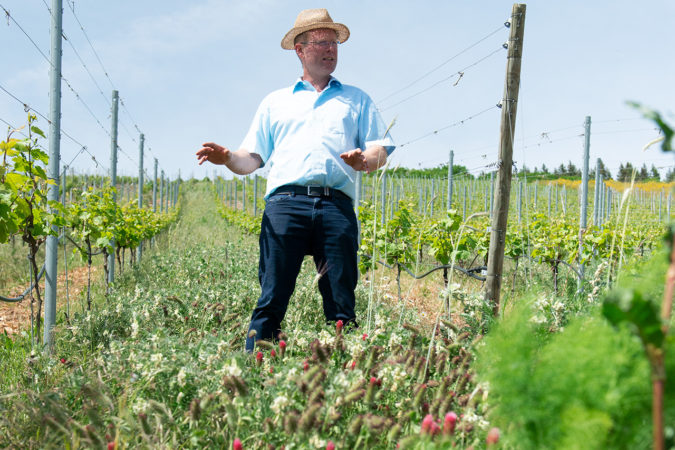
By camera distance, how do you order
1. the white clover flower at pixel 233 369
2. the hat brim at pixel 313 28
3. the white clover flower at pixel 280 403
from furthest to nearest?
the hat brim at pixel 313 28, the white clover flower at pixel 233 369, the white clover flower at pixel 280 403

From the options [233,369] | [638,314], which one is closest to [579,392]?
[638,314]

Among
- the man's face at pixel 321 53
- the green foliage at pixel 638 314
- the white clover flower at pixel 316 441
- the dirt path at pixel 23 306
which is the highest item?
the man's face at pixel 321 53

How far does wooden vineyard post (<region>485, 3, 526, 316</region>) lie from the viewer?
3.00 meters

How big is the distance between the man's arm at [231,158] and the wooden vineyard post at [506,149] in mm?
1464

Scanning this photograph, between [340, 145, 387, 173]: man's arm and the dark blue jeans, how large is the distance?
0.83 ft

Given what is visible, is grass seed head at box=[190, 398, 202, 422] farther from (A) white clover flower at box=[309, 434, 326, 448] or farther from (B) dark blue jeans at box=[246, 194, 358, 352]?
(B) dark blue jeans at box=[246, 194, 358, 352]

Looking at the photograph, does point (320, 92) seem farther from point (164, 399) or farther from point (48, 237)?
point (48, 237)

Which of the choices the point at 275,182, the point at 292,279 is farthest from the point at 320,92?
the point at 292,279

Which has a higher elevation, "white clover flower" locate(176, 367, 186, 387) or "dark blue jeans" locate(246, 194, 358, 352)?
"dark blue jeans" locate(246, 194, 358, 352)

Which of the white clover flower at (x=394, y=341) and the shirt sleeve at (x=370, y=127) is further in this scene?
the shirt sleeve at (x=370, y=127)

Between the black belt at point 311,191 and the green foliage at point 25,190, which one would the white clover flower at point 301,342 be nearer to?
the black belt at point 311,191

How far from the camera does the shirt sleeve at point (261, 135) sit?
2.94m

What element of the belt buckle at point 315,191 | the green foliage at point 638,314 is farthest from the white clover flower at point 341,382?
the belt buckle at point 315,191

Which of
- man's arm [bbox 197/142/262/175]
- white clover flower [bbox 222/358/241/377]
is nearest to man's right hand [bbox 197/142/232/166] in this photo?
man's arm [bbox 197/142/262/175]
